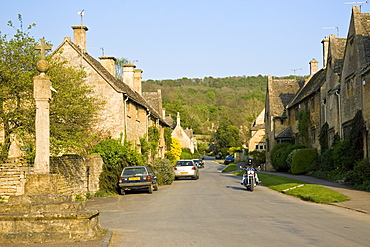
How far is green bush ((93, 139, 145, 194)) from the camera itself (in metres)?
24.6

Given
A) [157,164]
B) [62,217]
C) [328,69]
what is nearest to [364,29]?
[328,69]

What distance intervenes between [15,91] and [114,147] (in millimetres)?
9826

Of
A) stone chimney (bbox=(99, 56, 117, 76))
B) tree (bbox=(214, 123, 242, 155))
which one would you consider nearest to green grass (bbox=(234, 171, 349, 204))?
stone chimney (bbox=(99, 56, 117, 76))

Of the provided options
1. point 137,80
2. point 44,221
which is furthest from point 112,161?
point 137,80

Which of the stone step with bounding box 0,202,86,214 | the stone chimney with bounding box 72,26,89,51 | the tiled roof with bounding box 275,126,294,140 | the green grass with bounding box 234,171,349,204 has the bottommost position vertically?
the green grass with bounding box 234,171,349,204

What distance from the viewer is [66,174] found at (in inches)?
779

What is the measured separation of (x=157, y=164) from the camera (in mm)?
32594

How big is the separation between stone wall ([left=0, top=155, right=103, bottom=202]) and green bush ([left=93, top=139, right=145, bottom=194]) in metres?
0.42

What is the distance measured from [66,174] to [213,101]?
13730 cm

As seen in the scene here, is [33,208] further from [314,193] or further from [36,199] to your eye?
[314,193]

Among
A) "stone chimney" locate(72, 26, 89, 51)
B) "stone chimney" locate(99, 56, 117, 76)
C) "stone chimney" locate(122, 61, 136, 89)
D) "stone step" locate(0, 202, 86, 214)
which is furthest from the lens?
"stone chimney" locate(122, 61, 136, 89)

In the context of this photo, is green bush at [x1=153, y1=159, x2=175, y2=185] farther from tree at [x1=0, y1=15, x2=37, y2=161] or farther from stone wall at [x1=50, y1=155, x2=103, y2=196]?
tree at [x1=0, y1=15, x2=37, y2=161]

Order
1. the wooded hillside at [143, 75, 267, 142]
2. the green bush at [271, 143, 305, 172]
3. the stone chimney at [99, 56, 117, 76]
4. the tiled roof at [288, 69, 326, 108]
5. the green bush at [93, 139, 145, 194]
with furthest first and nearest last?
the wooded hillside at [143, 75, 267, 142] < the green bush at [271, 143, 305, 172] < the tiled roof at [288, 69, 326, 108] < the stone chimney at [99, 56, 117, 76] < the green bush at [93, 139, 145, 194]

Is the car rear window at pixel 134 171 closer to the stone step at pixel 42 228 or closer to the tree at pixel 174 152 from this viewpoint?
the stone step at pixel 42 228
